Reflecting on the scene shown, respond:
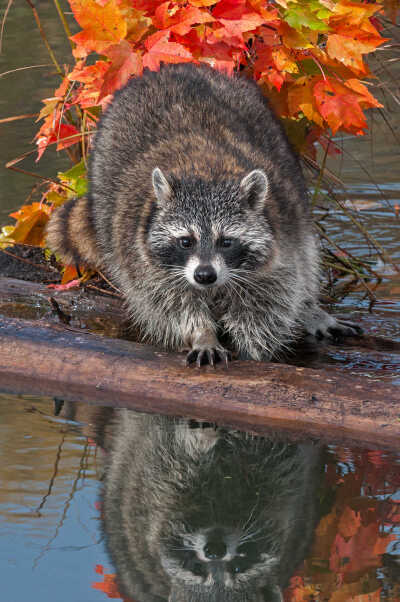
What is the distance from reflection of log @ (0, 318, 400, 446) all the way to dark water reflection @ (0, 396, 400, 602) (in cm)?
7

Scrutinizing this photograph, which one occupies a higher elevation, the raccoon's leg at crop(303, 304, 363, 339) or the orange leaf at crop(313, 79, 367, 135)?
the orange leaf at crop(313, 79, 367, 135)

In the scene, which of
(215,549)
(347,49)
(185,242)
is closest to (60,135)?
(185,242)

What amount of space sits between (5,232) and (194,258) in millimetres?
2133

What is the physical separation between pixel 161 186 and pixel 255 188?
39cm

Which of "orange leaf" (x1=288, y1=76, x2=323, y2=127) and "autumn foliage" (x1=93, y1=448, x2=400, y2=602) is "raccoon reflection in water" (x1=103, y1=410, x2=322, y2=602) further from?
"orange leaf" (x1=288, y1=76, x2=323, y2=127)

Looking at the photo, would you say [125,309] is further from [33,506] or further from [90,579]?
[90,579]

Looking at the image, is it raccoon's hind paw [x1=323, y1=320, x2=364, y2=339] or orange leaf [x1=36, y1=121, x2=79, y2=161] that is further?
orange leaf [x1=36, y1=121, x2=79, y2=161]

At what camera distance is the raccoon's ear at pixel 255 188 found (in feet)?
12.6

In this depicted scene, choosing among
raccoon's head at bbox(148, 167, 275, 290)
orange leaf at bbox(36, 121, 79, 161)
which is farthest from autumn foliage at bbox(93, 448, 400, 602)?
orange leaf at bbox(36, 121, 79, 161)

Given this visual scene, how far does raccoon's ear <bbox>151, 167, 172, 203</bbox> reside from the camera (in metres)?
3.86

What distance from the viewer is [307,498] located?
2996mm

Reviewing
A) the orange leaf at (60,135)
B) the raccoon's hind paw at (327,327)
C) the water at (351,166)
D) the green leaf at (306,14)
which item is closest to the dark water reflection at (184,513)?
the raccoon's hind paw at (327,327)

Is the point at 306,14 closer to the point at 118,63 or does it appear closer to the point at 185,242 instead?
Answer: the point at 118,63

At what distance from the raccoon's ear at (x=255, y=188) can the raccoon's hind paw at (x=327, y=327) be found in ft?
2.43
